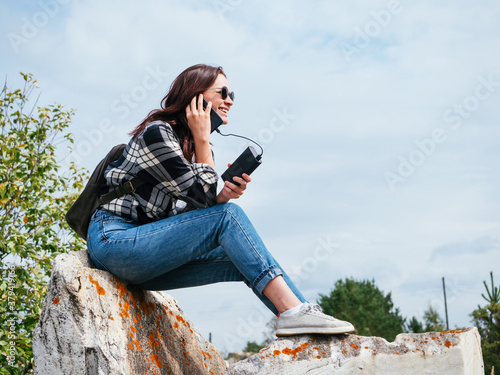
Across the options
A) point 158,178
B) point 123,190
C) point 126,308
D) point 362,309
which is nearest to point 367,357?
point 126,308

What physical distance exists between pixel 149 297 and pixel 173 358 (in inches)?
18.1

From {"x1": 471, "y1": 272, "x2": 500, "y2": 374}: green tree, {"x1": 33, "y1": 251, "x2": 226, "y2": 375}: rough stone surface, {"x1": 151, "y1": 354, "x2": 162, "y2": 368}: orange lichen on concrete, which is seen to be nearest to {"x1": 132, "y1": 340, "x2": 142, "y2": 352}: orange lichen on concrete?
{"x1": 33, "y1": 251, "x2": 226, "y2": 375}: rough stone surface

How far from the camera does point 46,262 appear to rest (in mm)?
6402

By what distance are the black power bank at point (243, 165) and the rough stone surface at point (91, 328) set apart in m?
1.01

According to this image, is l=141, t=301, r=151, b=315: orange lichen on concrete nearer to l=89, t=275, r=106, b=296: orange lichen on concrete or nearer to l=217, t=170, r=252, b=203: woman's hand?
l=89, t=275, r=106, b=296: orange lichen on concrete

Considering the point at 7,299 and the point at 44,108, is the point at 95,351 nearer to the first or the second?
the point at 7,299

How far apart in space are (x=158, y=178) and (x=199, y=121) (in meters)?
0.51

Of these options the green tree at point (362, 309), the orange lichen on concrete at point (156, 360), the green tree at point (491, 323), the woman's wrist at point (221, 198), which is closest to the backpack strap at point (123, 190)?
the woman's wrist at point (221, 198)

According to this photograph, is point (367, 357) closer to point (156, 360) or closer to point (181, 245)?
point (181, 245)

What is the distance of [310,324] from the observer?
3.03 metres

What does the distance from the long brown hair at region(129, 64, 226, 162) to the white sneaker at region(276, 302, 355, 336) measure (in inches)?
50.6

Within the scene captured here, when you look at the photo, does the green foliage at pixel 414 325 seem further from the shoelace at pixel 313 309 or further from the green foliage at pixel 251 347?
the shoelace at pixel 313 309

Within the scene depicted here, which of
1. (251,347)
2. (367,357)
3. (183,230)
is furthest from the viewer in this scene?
(251,347)

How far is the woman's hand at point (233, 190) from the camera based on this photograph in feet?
10.5
